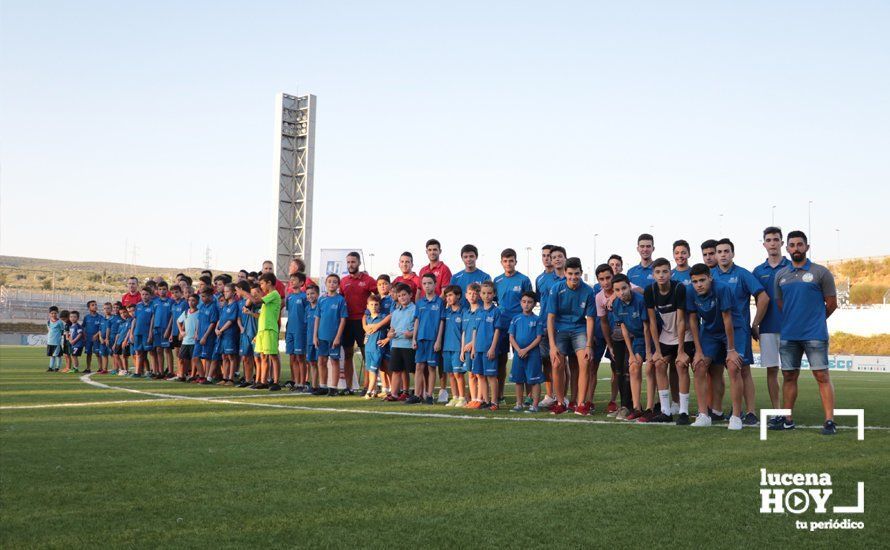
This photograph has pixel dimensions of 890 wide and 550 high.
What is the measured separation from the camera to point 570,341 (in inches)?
370

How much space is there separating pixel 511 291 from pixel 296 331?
12.9 ft

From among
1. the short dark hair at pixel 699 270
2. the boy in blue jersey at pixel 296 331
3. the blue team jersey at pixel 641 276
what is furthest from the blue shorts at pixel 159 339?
the short dark hair at pixel 699 270

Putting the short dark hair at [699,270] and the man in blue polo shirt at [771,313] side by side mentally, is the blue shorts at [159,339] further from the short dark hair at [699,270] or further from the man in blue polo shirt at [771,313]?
the man in blue polo shirt at [771,313]

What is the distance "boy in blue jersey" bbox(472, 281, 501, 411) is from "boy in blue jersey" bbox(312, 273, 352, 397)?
267 cm

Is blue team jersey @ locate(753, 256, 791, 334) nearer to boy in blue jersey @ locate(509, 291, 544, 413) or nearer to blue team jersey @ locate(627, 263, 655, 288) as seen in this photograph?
blue team jersey @ locate(627, 263, 655, 288)

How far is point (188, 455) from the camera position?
573 cm

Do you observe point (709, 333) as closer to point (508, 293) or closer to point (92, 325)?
point (508, 293)

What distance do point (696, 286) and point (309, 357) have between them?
6.49 m

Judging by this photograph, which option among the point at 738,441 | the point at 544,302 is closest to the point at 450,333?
the point at 544,302

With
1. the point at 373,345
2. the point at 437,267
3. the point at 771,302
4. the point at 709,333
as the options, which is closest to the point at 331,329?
the point at 373,345

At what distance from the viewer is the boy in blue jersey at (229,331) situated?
13.7m

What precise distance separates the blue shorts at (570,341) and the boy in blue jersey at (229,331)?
650 centimetres

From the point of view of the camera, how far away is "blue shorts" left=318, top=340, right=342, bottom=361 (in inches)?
465

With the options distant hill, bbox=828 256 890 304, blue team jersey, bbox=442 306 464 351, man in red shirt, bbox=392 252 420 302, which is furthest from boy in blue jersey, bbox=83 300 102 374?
distant hill, bbox=828 256 890 304
